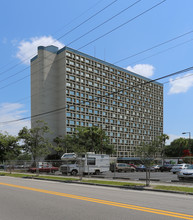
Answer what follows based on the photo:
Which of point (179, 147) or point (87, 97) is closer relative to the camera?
point (179, 147)

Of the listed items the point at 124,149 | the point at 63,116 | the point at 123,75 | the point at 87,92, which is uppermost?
the point at 123,75

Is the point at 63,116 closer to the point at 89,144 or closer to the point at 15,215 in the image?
the point at 89,144

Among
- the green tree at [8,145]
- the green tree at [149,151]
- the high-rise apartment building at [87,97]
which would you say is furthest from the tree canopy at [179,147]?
the green tree at [149,151]

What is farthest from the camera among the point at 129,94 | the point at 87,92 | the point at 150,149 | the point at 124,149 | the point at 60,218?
the point at 129,94

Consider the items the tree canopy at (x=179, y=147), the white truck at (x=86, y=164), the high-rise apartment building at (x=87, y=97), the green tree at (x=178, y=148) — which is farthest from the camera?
the green tree at (x=178, y=148)

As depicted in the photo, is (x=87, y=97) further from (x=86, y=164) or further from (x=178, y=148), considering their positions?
(x=86, y=164)

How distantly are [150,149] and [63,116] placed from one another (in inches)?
2839

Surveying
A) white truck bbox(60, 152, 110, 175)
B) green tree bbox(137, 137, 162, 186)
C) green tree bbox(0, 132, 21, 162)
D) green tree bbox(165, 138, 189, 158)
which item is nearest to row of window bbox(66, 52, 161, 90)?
green tree bbox(165, 138, 189, 158)

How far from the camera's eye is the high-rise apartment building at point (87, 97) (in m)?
89.8

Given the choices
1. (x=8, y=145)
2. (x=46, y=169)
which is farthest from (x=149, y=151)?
(x=8, y=145)

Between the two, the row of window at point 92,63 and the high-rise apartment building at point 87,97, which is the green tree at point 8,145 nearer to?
the high-rise apartment building at point 87,97

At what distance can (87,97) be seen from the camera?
A: 3846 inches

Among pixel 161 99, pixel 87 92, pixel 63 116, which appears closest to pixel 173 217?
pixel 63 116

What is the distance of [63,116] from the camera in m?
88.9
